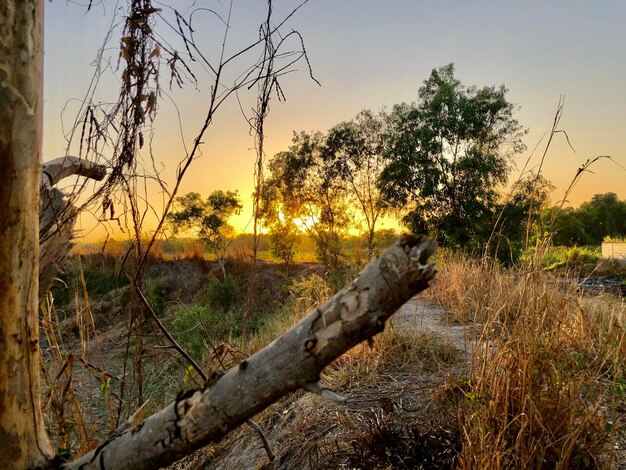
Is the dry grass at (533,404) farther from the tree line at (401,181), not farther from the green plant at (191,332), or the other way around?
the tree line at (401,181)

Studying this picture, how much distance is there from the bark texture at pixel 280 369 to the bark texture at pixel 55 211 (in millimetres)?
1743

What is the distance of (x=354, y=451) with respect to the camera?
2.89 metres

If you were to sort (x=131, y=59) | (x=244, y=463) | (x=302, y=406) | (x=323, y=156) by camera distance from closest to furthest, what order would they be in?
(x=131, y=59), (x=244, y=463), (x=302, y=406), (x=323, y=156)

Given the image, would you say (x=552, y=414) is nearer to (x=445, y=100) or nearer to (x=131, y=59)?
(x=131, y=59)

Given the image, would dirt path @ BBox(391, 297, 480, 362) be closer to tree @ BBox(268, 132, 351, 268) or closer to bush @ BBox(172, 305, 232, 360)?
bush @ BBox(172, 305, 232, 360)

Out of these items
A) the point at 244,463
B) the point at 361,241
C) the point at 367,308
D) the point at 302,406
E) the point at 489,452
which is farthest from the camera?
the point at 361,241

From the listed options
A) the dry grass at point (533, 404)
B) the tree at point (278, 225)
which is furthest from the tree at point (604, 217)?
the dry grass at point (533, 404)

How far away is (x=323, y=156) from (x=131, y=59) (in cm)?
1904

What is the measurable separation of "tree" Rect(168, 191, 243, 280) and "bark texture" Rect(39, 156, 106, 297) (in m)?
16.4

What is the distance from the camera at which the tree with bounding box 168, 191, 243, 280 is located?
1975cm

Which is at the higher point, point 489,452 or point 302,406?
point 489,452

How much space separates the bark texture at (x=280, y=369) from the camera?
970 mm

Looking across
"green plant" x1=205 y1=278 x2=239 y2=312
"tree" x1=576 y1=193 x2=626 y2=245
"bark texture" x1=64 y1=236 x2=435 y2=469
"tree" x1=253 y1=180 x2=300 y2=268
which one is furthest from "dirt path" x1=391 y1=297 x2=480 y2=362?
"tree" x1=576 y1=193 x2=626 y2=245

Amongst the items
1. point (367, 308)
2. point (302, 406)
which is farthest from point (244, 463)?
point (367, 308)
